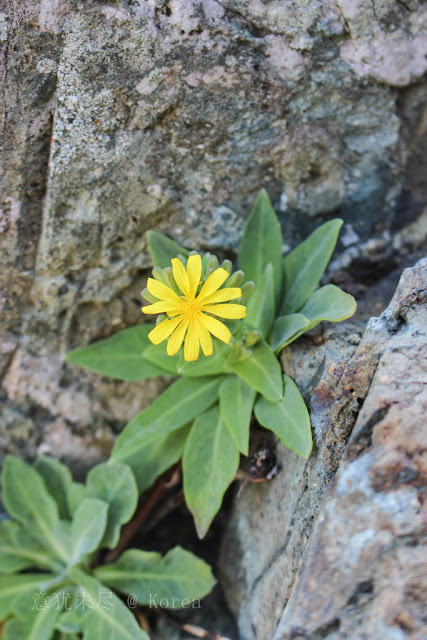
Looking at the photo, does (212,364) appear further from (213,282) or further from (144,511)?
(144,511)

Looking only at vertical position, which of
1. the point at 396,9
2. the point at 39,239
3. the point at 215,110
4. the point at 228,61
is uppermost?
the point at 396,9

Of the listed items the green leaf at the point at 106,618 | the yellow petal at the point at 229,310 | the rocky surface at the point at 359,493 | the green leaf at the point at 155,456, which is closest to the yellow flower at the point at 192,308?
the yellow petal at the point at 229,310

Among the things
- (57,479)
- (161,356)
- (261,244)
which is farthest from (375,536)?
(57,479)

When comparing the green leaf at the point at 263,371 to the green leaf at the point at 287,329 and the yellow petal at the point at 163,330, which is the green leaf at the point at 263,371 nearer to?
the green leaf at the point at 287,329

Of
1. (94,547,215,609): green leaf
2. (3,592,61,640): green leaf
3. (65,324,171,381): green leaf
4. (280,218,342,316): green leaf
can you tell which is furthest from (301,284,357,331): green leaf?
(3,592,61,640): green leaf

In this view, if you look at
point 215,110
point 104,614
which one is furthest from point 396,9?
point 104,614

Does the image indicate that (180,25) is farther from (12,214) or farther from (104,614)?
(104,614)
